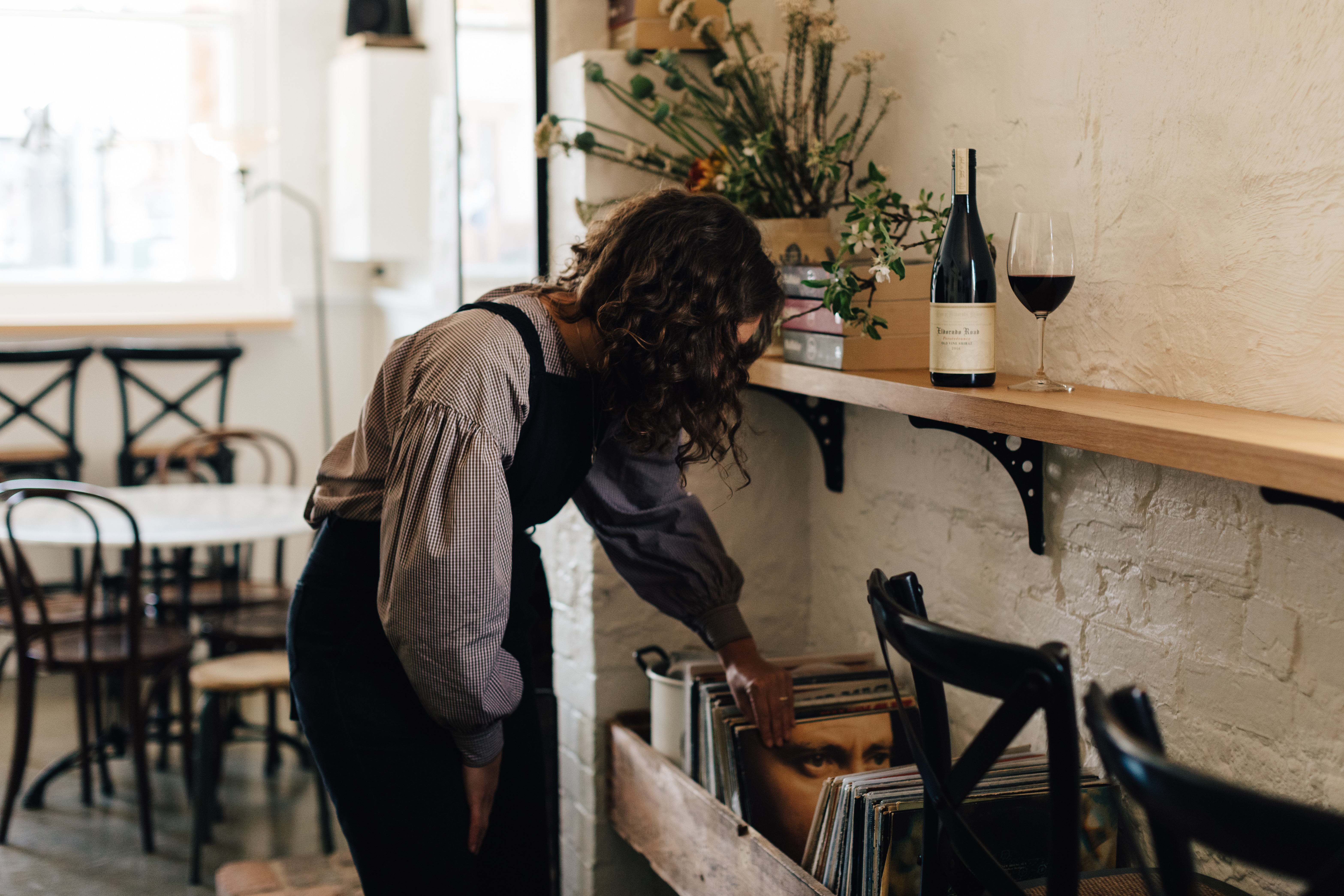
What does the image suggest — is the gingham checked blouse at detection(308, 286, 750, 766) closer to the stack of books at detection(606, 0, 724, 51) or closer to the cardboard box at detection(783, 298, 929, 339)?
the cardboard box at detection(783, 298, 929, 339)

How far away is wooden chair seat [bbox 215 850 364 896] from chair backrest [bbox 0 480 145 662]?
732mm

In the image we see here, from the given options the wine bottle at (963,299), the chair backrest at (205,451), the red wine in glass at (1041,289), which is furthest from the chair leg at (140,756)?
the red wine in glass at (1041,289)

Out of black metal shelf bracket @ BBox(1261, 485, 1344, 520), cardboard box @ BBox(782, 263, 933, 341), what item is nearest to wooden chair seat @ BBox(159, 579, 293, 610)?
cardboard box @ BBox(782, 263, 933, 341)

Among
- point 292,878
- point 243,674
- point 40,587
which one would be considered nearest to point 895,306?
point 292,878

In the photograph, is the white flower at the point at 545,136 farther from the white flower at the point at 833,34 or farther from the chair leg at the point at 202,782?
the chair leg at the point at 202,782

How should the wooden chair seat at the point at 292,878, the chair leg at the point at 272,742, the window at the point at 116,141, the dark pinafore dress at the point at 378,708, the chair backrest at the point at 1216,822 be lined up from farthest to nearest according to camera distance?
the window at the point at 116,141 < the chair leg at the point at 272,742 < the wooden chair seat at the point at 292,878 < the dark pinafore dress at the point at 378,708 < the chair backrest at the point at 1216,822

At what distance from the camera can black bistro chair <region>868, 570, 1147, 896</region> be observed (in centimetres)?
98

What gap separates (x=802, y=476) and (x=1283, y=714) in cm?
114

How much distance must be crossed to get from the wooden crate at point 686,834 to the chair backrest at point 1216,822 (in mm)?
793

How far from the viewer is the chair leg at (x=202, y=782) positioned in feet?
9.77

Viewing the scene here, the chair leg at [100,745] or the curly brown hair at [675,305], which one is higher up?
the curly brown hair at [675,305]

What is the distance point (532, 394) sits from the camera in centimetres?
148

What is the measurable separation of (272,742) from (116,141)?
112 inches

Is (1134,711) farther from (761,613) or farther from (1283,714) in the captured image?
(761,613)
